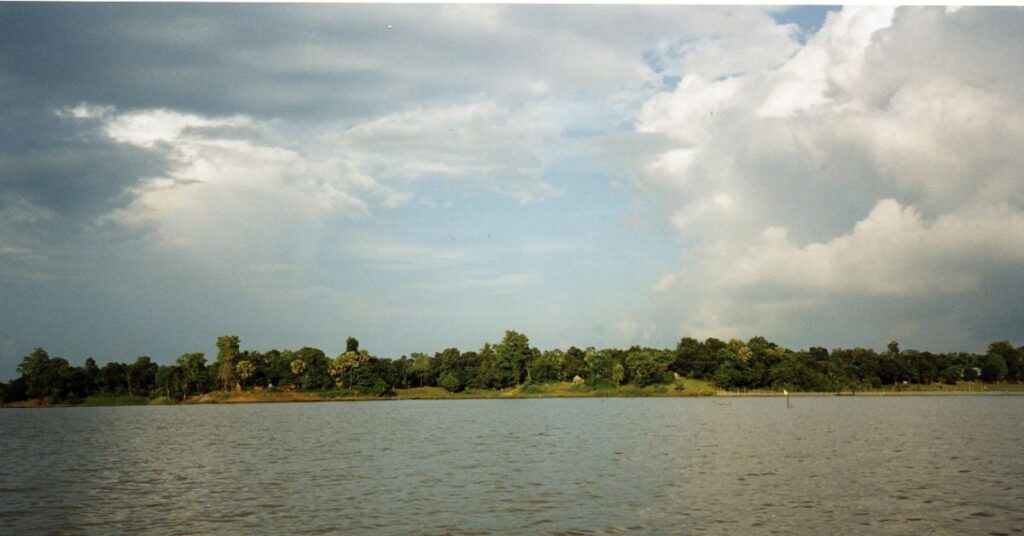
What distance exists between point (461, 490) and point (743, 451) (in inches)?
1136

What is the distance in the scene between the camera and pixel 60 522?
34.2 m

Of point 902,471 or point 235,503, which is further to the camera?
point 902,471

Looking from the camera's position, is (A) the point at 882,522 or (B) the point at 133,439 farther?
(B) the point at 133,439

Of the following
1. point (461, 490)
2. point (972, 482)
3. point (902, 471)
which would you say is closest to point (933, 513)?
point (972, 482)

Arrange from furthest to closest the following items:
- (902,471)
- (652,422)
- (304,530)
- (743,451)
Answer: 1. (652,422)
2. (743,451)
3. (902,471)
4. (304,530)

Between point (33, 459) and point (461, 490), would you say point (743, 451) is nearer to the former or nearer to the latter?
point (461, 490)

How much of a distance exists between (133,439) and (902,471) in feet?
264

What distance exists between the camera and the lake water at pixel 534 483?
3212cm

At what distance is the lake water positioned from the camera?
32.1 meters

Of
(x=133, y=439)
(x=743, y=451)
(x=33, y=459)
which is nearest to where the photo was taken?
(x=743, y=451)

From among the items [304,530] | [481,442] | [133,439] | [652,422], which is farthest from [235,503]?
[652,422]

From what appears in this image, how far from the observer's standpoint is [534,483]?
42.6 m

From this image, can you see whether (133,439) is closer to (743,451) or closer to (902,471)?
(743,451)

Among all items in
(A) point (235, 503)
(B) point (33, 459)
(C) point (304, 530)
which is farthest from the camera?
(B) point (33, 459)
